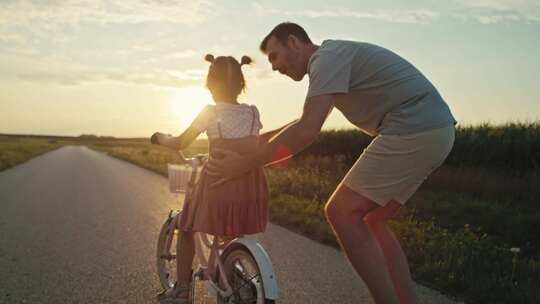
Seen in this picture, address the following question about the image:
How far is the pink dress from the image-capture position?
371 centimetres

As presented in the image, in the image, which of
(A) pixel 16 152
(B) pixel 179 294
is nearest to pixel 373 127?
(B) pixel 179 294

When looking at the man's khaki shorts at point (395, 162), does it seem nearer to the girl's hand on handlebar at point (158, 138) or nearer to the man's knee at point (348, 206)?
the man's knee at point (348, 206)

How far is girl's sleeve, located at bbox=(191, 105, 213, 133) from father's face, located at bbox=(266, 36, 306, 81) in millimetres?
669

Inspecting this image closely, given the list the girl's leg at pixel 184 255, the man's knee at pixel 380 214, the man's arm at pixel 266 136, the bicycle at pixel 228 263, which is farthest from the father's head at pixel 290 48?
the girl's leg at pixel 184 255

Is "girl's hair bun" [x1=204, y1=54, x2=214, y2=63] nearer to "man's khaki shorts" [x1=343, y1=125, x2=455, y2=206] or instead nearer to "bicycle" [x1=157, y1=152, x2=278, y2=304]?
"bicycle" [x1=157, y1=152, x2=278, y2=304]

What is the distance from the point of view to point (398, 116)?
10.1 ft

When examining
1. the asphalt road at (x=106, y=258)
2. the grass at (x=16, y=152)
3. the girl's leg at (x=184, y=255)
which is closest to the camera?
the girl's leg at (x=184, y=255)

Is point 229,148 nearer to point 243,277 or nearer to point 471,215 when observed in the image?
point 243,277

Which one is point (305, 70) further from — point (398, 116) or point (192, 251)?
point (192, 251)

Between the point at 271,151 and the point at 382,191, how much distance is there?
2.04 ft

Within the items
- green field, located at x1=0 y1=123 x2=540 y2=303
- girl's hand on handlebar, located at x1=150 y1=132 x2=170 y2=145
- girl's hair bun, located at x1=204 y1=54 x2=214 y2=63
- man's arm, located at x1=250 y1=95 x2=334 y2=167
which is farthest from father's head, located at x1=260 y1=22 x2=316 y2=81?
green field, located at x1=0 y1=123 x2=540 y2=303

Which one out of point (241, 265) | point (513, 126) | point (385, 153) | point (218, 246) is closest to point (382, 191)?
point (385, 153)

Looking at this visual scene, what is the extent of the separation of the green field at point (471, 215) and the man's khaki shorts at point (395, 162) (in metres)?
2.29

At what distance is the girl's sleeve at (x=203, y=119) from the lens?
148 inches
